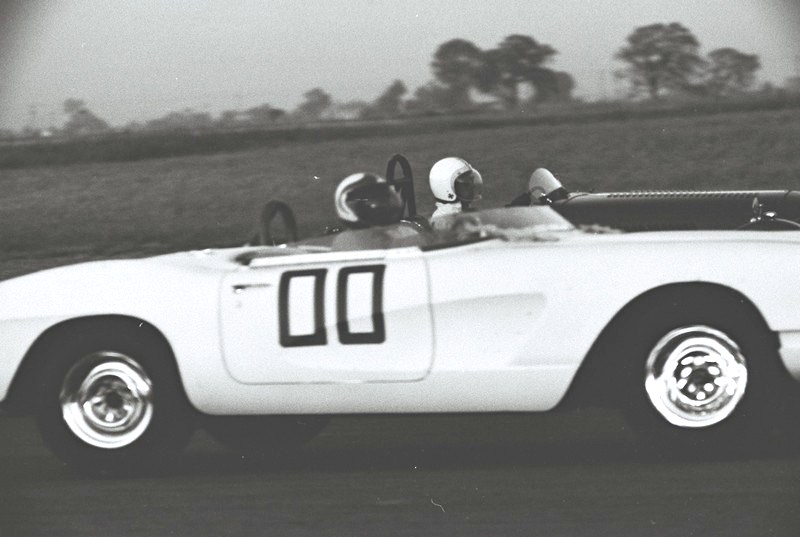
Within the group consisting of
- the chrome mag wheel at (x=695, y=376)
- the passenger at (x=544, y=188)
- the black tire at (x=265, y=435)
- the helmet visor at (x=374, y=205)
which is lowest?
the black tire at (x=265, y=435)

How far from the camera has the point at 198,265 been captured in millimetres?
6535

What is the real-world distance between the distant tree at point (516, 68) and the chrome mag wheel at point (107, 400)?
12.8 m

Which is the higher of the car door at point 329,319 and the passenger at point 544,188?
the passenger at point 544,188

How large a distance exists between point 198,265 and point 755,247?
2079 mm

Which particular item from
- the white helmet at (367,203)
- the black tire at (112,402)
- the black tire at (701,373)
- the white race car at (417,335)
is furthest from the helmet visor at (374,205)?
the black tire at (701,373)

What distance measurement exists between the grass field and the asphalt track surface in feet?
39.3

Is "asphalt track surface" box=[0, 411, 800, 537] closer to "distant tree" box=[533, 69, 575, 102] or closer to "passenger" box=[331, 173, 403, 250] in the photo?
"passenger" box=[331, 173, 403, 250]

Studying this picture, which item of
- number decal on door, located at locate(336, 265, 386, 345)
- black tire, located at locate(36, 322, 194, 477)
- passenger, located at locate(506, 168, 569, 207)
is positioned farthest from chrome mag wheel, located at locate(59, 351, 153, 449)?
passenger, located at locate(506, 168, 569, 207)

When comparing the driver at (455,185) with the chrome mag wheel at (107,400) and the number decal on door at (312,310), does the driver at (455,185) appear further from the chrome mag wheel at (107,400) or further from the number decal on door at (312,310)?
the chrome mag wheel at (107,400)

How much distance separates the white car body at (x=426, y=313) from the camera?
595 cm

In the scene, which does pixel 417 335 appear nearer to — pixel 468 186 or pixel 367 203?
pixel 367 203

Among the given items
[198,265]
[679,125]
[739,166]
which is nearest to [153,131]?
[679,125]

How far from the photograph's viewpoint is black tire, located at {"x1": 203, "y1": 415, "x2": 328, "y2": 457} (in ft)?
23.2

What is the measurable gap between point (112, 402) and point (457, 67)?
17027mm
